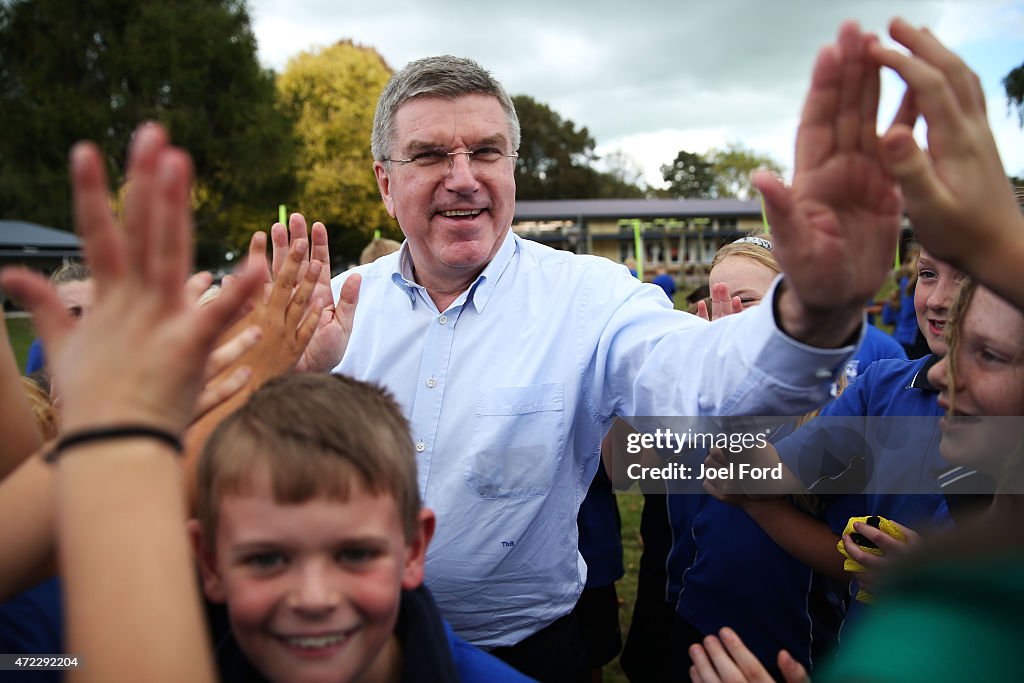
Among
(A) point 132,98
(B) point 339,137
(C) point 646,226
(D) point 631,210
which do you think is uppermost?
(B) point 339,137

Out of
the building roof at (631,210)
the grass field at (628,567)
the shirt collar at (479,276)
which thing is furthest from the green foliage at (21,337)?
the building roof at (631,210)

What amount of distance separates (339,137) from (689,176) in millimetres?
47860

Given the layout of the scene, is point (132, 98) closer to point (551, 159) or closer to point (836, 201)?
point (836, 201)

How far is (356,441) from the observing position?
1301 millimetres

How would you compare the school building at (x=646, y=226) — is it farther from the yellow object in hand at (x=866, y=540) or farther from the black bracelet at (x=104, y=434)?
the black bracelet at (x=104, y=434)

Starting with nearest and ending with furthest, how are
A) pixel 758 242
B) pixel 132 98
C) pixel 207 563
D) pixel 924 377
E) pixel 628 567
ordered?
pixel 207 563 → pixel 924 377 → pixel 758 242 → pixel 628 567 → pixel 132 98

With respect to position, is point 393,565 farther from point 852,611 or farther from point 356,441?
point 852,611

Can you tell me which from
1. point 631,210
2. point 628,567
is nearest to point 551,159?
point 631,210

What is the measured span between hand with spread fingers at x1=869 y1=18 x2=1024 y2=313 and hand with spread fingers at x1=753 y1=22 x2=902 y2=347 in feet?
0.17

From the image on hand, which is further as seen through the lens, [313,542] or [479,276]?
[479,276]

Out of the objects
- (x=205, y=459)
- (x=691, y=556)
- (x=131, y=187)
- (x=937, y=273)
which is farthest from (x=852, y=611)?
(x=131, y=187)

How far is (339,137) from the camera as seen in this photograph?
34.2 metres

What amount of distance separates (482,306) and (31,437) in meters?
1.31

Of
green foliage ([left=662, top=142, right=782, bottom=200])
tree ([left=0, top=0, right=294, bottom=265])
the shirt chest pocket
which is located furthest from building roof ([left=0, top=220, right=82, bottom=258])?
green foliage ([left=662, top=142, right=782, bottom=200])
